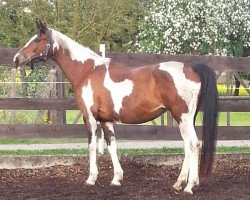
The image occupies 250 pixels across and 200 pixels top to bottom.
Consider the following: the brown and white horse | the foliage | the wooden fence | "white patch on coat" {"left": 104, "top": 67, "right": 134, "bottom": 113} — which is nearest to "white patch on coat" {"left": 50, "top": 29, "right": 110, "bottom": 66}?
the brown and white horse

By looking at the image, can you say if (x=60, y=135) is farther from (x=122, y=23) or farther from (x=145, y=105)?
(x=122, y=23)

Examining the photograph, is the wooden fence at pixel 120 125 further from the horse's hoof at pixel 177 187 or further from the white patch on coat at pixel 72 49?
the horse's hoof at pixel 177 187

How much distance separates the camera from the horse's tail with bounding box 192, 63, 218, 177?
6.68m

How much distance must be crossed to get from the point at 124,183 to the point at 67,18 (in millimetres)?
12399

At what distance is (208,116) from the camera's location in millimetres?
6719

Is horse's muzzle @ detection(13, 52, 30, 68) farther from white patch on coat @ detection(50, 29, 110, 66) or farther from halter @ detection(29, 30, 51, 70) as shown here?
A: white patch on coat @ detection(50, 29, 110, 66)

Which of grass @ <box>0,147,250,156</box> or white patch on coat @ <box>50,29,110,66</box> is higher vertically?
white patch on coat @ <box>50,29,110,66</box>

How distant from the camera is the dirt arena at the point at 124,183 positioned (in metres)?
6.51

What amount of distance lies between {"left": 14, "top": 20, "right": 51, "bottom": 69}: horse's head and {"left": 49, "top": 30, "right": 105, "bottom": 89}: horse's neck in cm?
11

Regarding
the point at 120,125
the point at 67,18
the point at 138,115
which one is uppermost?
the point at 67,18

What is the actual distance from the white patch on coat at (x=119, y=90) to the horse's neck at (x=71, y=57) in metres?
0.53

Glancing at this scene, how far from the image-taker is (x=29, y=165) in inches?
336

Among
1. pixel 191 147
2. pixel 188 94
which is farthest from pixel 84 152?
pixel 188 94

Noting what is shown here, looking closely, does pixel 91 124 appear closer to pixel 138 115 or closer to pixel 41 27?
pixel 138 115
